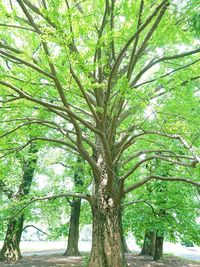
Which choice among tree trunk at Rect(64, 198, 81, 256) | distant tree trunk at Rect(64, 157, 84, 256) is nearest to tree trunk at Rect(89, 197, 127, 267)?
distant tree trunk at Rect(64, 157, 84, 256)

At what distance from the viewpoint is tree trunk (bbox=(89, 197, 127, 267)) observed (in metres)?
7.64

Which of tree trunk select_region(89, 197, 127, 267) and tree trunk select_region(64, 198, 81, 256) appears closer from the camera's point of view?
tree trunk select_region(89, 197, 127, 267)

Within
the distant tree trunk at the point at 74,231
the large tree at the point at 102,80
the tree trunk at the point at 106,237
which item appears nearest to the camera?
the large tree at the point at 102,80

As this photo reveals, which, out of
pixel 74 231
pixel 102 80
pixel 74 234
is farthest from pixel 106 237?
pixel 74 231

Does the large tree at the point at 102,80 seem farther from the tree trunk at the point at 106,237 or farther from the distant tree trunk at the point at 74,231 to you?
the distant tree trunk at the point at 74,231

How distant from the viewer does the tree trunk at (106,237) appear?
7645 mm

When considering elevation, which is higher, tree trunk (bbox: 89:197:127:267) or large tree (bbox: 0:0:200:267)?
large tree (bbox: 0:0:200:267)

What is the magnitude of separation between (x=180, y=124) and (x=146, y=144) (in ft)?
12.3

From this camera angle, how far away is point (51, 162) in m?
16.0

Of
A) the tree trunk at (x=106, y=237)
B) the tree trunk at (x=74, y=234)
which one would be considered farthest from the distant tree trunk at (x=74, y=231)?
the tree trunk at (x=106, y=237)

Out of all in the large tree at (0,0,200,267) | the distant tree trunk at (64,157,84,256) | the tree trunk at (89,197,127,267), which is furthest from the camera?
the distant tree trunk at (64,157,84,256)

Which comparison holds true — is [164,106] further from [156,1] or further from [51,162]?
[51,162]

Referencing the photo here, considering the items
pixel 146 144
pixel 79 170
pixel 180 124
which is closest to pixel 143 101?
pixel 180 124

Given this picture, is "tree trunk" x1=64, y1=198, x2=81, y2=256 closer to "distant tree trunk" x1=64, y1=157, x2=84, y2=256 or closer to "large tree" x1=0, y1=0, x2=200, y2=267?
"distant tree trunk" x1=64, y1=157, x2=84, y2=256
